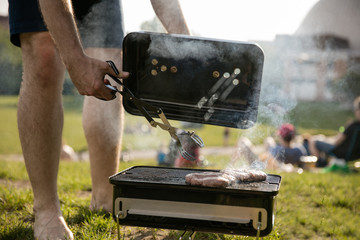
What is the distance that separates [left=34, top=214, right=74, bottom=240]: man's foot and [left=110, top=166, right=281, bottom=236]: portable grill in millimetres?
369

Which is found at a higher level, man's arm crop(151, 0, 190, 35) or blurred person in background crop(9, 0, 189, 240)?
man's arm crop(151, 0, 190, 35)

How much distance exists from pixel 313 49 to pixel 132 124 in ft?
50.0

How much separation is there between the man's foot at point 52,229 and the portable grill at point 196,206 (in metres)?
0.37

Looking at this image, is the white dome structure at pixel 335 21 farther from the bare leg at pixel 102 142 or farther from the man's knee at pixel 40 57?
the man's knee at pixel 40 57

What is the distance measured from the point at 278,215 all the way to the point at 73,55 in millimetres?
1662

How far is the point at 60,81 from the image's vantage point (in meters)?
1.82

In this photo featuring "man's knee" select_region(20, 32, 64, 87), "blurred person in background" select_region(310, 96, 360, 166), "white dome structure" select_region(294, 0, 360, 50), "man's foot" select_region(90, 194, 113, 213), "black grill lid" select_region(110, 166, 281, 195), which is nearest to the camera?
"black grill lid" select_region(110, 166, 281, 195)

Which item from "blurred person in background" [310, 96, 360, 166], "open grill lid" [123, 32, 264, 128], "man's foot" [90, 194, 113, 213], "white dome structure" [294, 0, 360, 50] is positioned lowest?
"blurred person in background" [310, 96, 360, 166]

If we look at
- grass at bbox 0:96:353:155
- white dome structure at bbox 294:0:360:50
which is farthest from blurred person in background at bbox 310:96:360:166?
grass at bbox 0:96:353:155

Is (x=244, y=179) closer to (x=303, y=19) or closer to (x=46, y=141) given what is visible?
(x=46, y=141)

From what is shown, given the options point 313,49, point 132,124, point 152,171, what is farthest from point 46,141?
point 132,124

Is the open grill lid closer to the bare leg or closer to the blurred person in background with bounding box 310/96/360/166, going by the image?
the bare leg

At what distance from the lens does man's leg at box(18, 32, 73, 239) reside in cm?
174

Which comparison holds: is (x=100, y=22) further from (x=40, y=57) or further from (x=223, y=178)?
(x=223, y=178)
